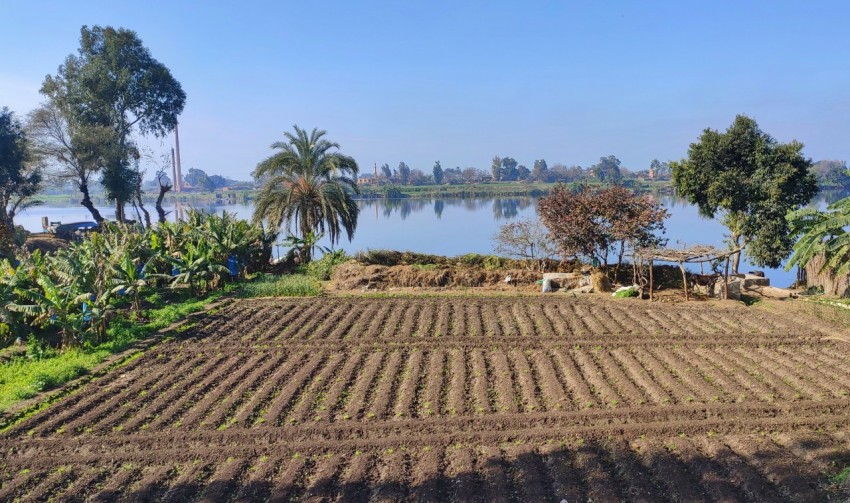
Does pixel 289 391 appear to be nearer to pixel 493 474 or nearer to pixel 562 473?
pixel 493 474

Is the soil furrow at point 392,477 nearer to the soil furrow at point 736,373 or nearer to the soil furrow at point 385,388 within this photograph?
the soil furrow at point 385,388

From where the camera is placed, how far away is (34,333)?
35.9 feet

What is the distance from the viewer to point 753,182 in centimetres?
1594

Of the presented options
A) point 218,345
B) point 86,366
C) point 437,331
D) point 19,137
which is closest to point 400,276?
point 437,331

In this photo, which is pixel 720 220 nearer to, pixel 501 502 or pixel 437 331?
pixel 437 331

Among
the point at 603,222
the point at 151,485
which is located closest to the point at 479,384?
→ the point at 151,485

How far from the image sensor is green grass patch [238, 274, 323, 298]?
15.5m

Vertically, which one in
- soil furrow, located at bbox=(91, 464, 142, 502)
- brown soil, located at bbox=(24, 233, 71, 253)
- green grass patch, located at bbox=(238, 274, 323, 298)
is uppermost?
brown soil, located at bbox=(24, 233, 71, 253)

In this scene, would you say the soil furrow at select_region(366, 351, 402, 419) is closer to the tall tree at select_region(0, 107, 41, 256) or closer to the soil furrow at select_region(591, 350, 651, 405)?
the soil furrow at select_region(591, 350, 651, 405)

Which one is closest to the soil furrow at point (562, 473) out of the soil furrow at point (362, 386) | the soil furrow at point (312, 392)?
the soil furrow at point (362, 386)

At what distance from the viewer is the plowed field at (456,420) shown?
5633 mm

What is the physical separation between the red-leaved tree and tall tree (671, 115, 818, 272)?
2053mm

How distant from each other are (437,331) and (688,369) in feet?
15.4

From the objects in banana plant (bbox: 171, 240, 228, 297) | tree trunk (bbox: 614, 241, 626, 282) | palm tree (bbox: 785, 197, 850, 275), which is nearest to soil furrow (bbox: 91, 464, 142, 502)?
banana plant (bbox: 171, 240, 228, 297)
